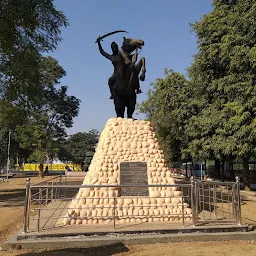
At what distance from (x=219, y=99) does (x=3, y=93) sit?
41.9ft

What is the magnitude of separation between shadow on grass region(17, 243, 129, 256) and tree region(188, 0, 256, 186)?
11.5 meters

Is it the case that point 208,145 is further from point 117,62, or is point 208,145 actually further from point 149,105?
point 149,105

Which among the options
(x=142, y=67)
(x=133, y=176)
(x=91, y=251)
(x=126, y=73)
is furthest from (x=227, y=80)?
(x=91, y=251)

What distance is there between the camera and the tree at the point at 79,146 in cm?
6162

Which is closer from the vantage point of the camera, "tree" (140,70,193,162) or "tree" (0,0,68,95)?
"tree" (0,0,68,95)

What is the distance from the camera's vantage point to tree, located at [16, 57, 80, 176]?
3329 centimetres

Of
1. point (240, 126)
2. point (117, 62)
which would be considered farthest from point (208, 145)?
point (117, 62)

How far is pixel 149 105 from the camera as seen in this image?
34938 mm

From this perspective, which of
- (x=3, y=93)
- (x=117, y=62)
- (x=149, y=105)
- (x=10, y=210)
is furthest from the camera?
(x=149, y=105)

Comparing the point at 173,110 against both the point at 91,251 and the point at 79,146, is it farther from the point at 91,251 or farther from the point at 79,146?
the point at 79,146

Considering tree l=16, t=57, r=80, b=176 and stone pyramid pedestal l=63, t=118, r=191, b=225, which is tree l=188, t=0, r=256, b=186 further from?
tree l=16, t=57, r=80, b=176

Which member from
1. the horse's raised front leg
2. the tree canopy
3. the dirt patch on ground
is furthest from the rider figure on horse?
the tree canopy

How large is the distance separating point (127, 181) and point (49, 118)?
88.4 feet

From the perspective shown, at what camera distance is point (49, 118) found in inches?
1347
